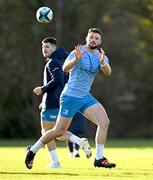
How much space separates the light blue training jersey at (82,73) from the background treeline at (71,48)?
2504 centimetres

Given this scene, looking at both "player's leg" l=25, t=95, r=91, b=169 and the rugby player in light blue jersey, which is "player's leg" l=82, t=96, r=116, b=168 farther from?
"player's leg" l=25, t=95, r=91, b=169

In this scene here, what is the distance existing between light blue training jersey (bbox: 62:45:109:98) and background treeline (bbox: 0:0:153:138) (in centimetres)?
2504

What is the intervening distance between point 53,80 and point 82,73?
0.80m

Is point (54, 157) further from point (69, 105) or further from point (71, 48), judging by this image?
point (71, 48)

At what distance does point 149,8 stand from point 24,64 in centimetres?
679

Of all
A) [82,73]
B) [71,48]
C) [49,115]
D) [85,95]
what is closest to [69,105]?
[85,95]

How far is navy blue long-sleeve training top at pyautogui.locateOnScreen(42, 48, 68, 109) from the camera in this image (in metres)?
13.9

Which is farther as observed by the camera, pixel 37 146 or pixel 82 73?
pixel 37 146

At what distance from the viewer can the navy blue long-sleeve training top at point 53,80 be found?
13883 mm

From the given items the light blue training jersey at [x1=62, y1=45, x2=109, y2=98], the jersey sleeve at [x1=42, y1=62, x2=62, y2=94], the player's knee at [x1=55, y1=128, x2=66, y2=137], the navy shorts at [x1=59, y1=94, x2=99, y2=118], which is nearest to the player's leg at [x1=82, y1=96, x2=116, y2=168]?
the navy shorts at [x1=59, y1=94, x2=99, y2=118]

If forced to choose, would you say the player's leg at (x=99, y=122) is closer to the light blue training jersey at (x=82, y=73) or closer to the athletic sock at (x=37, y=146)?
the light blue training jersey at (x=82, y=73)

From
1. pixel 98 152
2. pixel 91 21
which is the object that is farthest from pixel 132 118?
pixel 98 152

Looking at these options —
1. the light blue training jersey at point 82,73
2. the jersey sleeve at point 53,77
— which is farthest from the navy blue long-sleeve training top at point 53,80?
the light blue training jersey at point 82,73

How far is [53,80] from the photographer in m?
13.9
